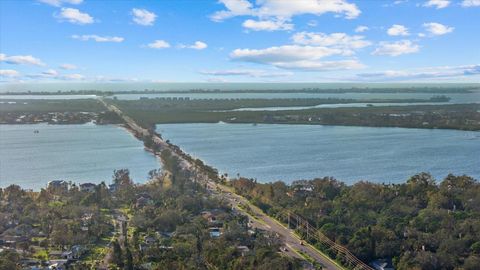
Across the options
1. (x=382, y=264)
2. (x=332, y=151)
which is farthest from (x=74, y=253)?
(x=332, y=151)

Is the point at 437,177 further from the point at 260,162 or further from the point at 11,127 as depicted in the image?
the point at 11,127

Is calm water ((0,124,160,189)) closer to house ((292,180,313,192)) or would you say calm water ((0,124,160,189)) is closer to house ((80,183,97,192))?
house ((80,183,97,192))

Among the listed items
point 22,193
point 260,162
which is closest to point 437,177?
point 260,162

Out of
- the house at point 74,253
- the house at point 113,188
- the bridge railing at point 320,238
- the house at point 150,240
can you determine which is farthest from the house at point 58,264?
the house at point 113,188

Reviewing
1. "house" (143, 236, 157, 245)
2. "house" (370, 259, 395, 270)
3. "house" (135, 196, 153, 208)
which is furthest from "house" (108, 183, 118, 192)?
"house" (370, 259, 395, 270)

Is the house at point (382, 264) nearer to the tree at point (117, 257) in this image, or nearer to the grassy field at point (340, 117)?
the tree at point (117, 257)

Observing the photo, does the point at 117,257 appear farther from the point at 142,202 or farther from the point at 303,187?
the point at 303,187
